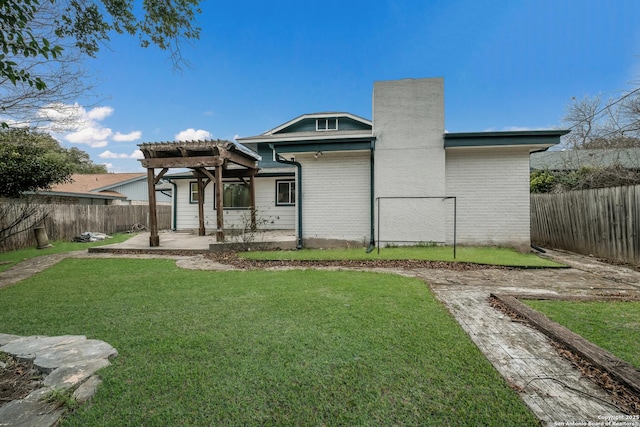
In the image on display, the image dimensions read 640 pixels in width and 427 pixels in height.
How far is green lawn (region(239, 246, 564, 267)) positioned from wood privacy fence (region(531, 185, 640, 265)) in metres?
1.58

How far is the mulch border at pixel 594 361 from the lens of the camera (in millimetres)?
1915

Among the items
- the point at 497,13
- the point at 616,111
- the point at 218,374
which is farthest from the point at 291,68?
the point at 218,374

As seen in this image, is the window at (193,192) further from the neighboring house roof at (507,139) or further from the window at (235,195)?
the neighboring house roof at (507,139)

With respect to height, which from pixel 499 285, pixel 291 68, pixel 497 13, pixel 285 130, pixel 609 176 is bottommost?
pixel 499 285

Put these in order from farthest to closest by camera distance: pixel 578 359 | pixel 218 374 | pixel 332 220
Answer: pixel 332 220, pixel 578 359, pixel 218 374

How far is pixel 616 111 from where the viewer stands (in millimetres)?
8266

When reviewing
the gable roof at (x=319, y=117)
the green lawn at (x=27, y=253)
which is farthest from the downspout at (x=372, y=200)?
the green lawn at (x=27, y=253)

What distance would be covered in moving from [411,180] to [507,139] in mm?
2693

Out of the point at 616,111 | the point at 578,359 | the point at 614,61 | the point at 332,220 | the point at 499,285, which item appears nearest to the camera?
the point at 578,359

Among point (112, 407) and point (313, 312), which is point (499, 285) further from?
point (112, 407)

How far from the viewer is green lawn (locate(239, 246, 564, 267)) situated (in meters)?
6.64

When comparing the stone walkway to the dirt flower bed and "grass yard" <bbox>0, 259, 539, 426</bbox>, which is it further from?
the dirt flower bed

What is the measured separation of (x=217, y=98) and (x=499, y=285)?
546 inches

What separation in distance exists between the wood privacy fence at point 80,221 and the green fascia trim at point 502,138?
14.0 m
